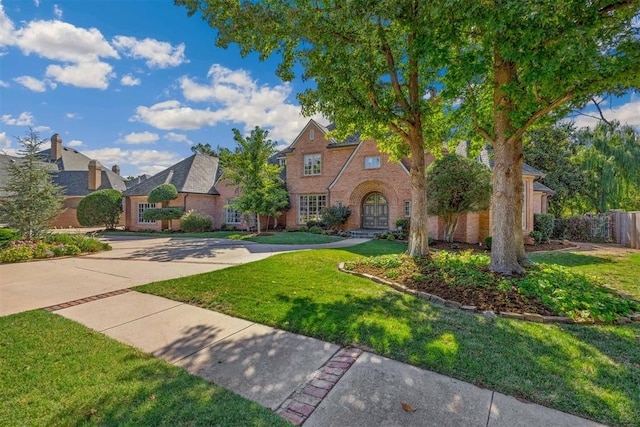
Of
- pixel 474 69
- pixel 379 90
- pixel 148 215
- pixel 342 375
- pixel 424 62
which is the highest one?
pixel 424 62

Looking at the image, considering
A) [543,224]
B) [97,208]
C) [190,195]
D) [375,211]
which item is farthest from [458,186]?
[97,208]

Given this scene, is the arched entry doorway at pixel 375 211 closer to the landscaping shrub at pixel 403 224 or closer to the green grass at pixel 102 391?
the landscaping shrub at pixel 403 224

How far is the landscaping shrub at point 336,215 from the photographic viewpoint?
19766mm

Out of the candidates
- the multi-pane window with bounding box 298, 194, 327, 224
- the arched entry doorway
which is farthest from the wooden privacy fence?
the multi-pane window with bounding box 298, 194, 327, 224

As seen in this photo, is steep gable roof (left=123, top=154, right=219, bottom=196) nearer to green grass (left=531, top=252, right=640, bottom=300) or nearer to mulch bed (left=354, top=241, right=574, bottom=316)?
mulch bed (left=354, top=241, right=574, bottom=316)

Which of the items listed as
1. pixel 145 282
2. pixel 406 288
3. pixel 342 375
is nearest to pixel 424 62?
pixel 406 288

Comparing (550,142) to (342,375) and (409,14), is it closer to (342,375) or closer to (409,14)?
(409,14)

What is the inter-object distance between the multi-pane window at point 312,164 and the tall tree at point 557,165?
17087mm

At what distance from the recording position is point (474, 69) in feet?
22.7

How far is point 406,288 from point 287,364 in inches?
149

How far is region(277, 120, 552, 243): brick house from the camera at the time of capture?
653 inches

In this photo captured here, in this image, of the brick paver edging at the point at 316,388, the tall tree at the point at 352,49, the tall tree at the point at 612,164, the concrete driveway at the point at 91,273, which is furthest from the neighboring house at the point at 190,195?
the tall tree at the point at 612,164

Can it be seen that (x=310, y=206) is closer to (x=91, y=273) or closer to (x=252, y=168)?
(x=252, y=168)

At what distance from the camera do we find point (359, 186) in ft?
65.7
